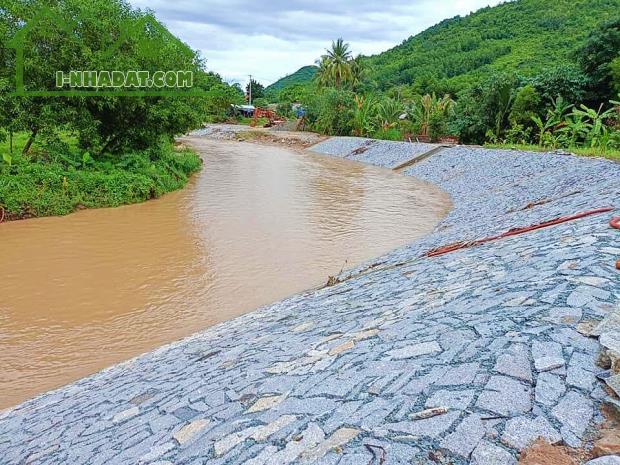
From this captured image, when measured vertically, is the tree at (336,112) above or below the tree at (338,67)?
below

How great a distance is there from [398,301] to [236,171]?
52.5 feet

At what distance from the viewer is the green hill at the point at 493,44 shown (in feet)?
122

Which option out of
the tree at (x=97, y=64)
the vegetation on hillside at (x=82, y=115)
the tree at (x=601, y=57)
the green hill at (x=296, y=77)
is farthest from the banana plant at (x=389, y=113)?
the green hill at (x=296, y=77)

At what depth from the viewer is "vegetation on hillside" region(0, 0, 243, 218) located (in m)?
11.2

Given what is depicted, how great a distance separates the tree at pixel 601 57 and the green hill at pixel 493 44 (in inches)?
547


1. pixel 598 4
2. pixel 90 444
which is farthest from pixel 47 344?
pixel 598 4

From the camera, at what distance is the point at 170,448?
2543 mm

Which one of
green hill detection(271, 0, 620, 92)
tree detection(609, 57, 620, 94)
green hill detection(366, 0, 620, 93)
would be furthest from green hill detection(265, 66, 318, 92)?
tree detection(609, 57, 620, 94)

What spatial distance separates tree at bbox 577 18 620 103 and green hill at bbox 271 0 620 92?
1389cm

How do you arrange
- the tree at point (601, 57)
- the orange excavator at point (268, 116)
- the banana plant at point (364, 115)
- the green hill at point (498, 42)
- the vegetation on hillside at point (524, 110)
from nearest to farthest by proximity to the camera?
the vegetation on hillside at point (524, 110) < the tree at point (601, 57) < the banana plant at point (364, 115) < the green hill at point (498, 42) < the orange excavator at point (268, 116)

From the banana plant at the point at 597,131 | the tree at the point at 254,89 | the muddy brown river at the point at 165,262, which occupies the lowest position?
the muddy brown river at the point at 165,262

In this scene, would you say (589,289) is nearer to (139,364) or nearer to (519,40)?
(139,364)

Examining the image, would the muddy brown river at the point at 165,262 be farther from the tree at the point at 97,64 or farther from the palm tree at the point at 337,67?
the palm tree at the point at 337,67

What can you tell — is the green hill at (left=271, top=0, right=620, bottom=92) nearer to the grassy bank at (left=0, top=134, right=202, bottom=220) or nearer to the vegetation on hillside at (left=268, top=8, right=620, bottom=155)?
the vegetation on hillside at (left=268, top=8, right=620, bottom=155)
